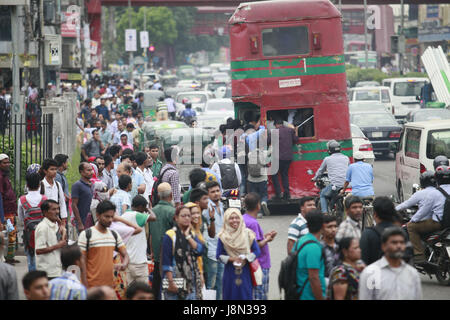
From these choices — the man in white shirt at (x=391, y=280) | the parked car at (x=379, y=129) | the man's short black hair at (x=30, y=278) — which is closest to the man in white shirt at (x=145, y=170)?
the man's short black hair at (x=30, y=278)

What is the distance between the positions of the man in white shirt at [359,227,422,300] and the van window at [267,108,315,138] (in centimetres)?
1105

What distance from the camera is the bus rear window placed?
17703mm

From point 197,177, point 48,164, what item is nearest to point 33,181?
point 48,164

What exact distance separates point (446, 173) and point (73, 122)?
1725cm

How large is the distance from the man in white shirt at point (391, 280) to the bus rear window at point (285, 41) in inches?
434

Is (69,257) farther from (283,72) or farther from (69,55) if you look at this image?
(69,55)

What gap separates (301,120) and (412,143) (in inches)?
85.3

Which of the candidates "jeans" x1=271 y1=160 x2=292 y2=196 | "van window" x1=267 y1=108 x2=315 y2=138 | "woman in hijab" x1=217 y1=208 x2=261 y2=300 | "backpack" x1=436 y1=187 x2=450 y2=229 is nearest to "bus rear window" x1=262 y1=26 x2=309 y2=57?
"van window" x1=267 y1=108 x2=315 y2=138

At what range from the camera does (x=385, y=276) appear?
276 inches

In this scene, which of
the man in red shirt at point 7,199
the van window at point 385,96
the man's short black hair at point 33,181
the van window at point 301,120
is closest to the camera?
the man's short black hair at point 33,181

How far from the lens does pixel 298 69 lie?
17953 mm

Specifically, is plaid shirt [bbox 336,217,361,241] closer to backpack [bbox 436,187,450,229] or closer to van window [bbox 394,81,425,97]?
backpack [bbox 436,187,450,229]

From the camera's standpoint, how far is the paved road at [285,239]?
11289mm

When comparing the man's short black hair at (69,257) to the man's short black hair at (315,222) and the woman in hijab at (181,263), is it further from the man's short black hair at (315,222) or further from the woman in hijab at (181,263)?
the man's short black hair at (315,222)
